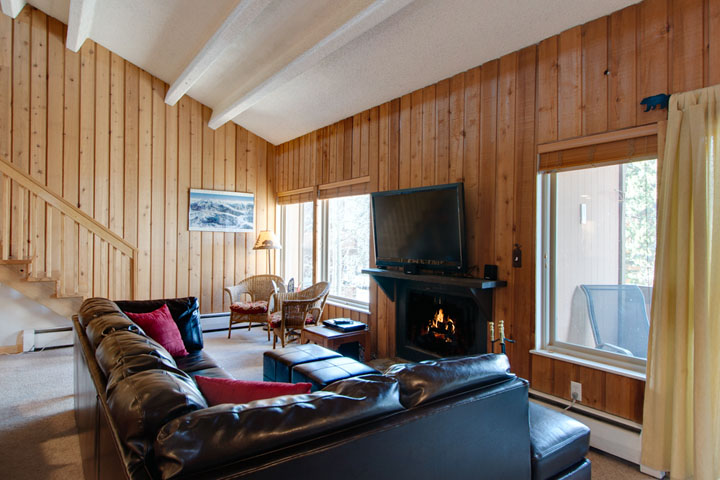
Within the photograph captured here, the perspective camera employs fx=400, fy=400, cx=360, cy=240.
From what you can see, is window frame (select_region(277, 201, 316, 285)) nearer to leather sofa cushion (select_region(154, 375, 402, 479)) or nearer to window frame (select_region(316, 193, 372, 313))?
window frame (select_region(316, 193, 372, 313))

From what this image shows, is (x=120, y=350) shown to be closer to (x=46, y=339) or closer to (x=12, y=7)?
(x=46, y=339)

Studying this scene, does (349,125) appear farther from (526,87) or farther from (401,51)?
→ (526,87)

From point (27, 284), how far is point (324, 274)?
3.39 meters

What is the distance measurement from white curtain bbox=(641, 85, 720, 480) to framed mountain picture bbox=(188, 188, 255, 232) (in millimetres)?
5430

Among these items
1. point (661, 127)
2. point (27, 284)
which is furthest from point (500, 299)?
point (27, 284)

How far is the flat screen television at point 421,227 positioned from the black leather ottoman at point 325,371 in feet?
4.20

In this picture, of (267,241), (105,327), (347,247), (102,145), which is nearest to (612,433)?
(105,327)

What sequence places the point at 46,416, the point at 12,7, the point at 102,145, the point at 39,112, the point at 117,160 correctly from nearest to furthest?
the point at 46,416
the point at 12,7
the point at 39,112
the point at 102,145
the point at 117,160

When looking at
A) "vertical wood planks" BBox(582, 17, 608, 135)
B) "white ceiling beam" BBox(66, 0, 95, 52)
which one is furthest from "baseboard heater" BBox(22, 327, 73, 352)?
"vertical wood planks" BBox(582, 17, 608, 135)

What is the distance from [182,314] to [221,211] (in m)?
3.10

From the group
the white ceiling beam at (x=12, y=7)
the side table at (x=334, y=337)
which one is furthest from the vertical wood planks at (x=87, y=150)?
the side table at (x=334, y=337)

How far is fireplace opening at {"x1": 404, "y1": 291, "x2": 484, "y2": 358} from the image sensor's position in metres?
3.57

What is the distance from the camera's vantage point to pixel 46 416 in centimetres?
300

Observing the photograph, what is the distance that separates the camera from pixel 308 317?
16.9ft
